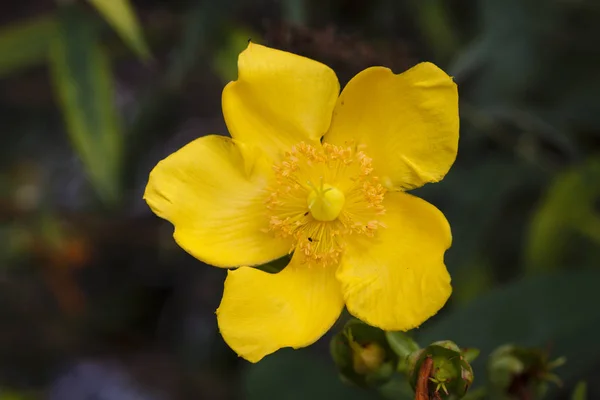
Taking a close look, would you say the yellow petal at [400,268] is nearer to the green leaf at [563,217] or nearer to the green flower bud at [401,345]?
the green flower bud at [401,345]

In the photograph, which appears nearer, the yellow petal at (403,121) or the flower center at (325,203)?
the yellow petal at (403,121)

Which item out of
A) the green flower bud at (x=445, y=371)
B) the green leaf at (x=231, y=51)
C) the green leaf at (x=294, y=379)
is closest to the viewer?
the green flower bud at (x=445, y=371)

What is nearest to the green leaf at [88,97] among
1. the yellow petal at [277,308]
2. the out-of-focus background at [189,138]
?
the out-of-focus background at [189,138]

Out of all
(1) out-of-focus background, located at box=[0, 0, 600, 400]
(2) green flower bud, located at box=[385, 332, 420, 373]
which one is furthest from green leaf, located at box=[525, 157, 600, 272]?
(2) green flower bud, located at box=[385, 332, 420, 373]

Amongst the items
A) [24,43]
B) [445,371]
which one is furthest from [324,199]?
[24,43]

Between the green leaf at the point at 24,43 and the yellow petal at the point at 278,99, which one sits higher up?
the yellow petal at the point at 278,99

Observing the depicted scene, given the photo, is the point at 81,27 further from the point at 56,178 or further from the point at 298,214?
the point at 298,214

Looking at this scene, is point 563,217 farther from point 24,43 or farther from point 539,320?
point 24,43
